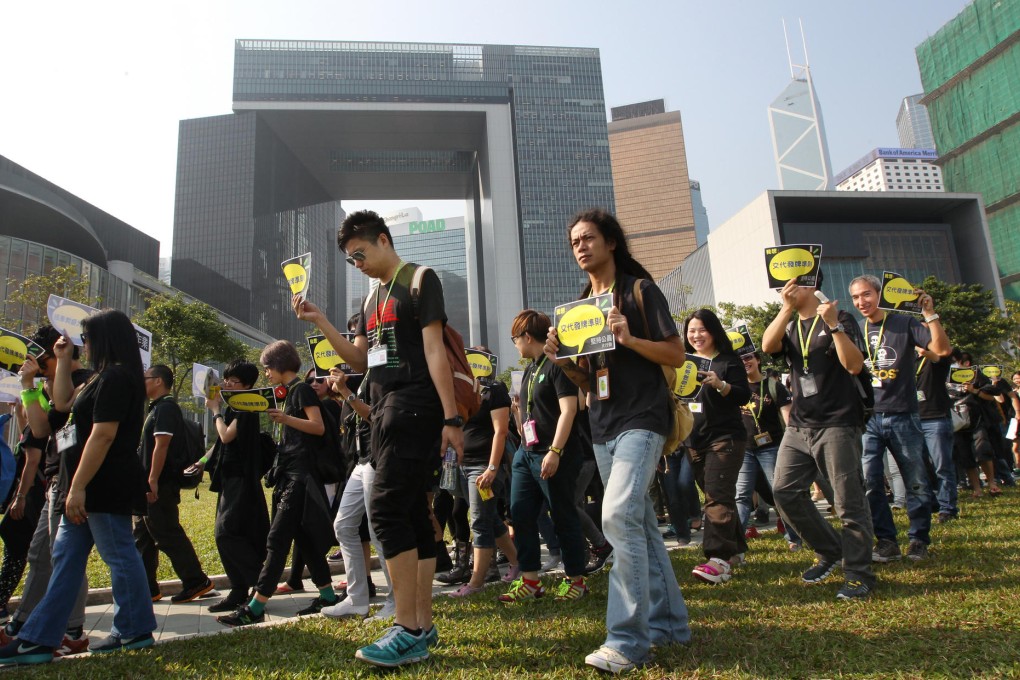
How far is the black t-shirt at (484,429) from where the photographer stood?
208 inches

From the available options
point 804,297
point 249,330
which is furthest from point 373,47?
point 804,297

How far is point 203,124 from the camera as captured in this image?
311 ft

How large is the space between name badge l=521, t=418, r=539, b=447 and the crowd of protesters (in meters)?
0.02

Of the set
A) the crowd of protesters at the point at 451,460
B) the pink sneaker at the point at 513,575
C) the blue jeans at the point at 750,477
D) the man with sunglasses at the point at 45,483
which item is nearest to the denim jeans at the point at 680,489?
the crowd of protesters at the point at 451,460

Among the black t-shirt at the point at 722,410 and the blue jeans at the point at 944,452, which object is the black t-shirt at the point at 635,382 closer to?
the black t-shirt at the point at 722,410

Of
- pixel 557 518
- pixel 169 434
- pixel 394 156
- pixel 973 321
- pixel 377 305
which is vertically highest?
pixel 394 156

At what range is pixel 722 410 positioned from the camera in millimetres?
4922

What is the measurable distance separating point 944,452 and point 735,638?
4.51m

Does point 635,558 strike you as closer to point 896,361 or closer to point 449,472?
point 449,472

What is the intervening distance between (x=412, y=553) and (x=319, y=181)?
10697 cm

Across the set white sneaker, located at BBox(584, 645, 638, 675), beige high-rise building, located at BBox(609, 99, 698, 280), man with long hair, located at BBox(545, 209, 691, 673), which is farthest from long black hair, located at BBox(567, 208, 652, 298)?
beige high-rise building, located at BBox(609, 99, 698, 280)

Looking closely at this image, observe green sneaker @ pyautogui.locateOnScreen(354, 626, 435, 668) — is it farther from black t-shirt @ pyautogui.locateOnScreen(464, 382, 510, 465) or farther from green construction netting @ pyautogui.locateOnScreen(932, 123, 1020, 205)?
green construction netting @ pyautogui.locateOnScreen(932, 123, 1020, 205)

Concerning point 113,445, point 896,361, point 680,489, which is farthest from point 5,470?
point 896,361

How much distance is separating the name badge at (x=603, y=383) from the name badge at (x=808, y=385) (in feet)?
5.94
